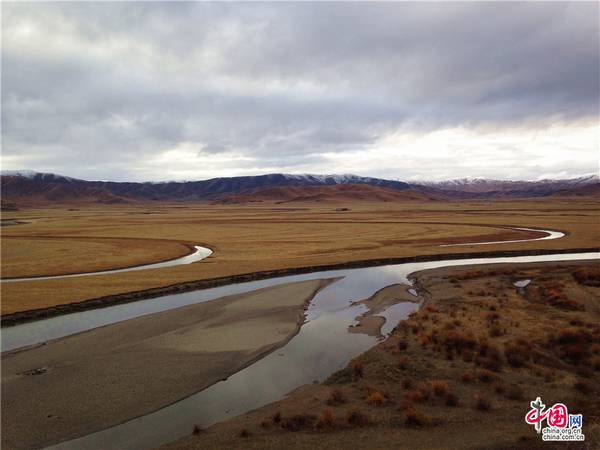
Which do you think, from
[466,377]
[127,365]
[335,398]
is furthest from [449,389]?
[127,365]

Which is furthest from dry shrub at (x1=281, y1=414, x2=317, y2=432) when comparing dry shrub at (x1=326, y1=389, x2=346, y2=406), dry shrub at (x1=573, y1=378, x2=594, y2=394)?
dry shrub at (x1=573, y1=378, x2=594, y2=394)

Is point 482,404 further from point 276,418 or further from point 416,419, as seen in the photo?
point 276,418

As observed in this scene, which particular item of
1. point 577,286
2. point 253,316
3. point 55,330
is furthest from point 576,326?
point 55,330

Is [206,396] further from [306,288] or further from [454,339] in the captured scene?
[306,288]

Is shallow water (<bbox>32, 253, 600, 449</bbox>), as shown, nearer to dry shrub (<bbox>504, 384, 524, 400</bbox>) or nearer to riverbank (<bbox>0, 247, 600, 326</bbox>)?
riverbank (<bbox>0, 247, 600, 326</bbox>)

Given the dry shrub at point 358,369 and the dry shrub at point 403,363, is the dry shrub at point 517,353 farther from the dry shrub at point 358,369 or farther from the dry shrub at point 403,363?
the dry shrub at point 358,369

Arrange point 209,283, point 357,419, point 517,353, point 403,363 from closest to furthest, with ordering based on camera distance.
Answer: point 357,419 → point 403,363 → point 517,353 → point 209,283

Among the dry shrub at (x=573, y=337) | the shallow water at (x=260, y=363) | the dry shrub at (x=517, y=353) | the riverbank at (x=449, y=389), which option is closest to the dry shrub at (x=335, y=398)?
the riverbank at (x=449, y=389)
